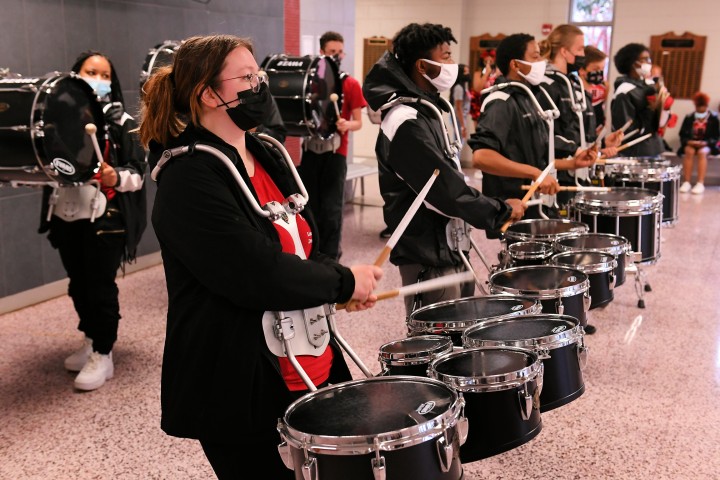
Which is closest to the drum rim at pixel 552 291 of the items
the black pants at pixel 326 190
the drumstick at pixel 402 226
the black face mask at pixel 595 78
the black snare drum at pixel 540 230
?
the drumstick at pixel 402 226

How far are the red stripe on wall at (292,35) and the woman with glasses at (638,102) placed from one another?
259 centimetres

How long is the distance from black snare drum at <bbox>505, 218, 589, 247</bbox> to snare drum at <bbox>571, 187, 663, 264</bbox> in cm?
42

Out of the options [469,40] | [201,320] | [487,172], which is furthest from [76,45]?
[469,40]

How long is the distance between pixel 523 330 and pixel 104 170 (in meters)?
1.95

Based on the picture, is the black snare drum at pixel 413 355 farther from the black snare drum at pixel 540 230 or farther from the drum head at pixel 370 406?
the black snare drum at pixel 540 230

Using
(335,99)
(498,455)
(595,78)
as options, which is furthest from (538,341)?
(595,78)

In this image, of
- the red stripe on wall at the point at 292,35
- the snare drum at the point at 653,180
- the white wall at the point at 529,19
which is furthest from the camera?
the white wall at the point at 529,19

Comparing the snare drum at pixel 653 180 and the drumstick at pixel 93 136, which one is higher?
the drumstick at pixel 93 136

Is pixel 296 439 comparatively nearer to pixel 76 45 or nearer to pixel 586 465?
pixel 586 465

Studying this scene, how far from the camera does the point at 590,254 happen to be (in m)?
3.03

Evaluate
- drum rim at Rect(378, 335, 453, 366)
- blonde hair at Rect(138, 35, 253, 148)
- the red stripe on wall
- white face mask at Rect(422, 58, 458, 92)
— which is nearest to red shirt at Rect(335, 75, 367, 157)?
the red stripe on wall

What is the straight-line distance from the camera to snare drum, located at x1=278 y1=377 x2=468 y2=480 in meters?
1.42

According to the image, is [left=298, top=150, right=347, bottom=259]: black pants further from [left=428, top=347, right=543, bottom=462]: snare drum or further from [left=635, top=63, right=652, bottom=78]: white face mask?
[left=428, top=347, right=543, bottom=462]: snare drum

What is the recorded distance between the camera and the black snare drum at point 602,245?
3117 mm
